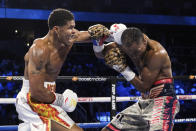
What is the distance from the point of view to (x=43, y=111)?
81.4 inches

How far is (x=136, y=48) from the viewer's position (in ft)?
7.18

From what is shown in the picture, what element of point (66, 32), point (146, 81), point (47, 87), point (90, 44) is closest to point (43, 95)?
point (47, 87)

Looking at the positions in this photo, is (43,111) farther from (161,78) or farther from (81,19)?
(81,19)

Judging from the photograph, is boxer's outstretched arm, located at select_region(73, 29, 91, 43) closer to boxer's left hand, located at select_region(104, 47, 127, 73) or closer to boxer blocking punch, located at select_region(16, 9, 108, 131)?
boxer blocking punch, located at select_region(16, 9, 108, 131)

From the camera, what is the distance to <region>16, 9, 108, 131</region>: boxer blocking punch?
202 centimetres

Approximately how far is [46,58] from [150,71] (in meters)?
0.79

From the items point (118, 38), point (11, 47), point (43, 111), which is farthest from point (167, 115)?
point (11, 47)

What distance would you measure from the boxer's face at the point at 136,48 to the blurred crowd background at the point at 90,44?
3454 mm

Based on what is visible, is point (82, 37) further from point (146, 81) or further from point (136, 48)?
point (146, 81)

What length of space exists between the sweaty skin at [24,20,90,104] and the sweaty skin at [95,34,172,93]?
470 mm

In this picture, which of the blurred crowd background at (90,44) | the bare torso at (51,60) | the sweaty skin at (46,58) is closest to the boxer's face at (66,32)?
the sweaty skin at (46,58)

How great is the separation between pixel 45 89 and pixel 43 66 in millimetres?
164

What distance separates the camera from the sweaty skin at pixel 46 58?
201 cm

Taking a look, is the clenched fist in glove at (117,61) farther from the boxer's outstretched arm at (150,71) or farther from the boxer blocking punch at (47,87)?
the boxer blocking punch at (47,87)
